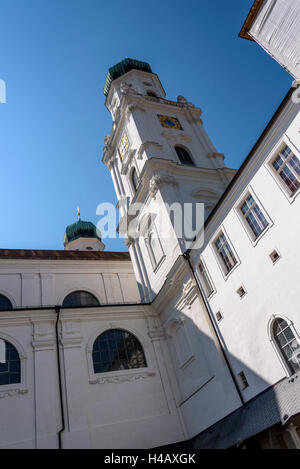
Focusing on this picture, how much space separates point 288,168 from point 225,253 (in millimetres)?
4272

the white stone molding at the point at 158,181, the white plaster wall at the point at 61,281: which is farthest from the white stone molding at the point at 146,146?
the white plaster wall at the point at 61,281

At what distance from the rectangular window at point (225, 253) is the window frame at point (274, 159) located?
3.38 m

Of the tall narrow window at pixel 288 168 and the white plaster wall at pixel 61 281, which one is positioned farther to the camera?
the white plaster wall at pixel 61 281

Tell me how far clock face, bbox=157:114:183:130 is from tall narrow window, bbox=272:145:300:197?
15679 mm

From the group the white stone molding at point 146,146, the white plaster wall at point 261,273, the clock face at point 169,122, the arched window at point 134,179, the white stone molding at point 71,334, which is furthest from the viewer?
the clock face at point 169,122

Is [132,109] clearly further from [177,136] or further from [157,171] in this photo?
[157,171]

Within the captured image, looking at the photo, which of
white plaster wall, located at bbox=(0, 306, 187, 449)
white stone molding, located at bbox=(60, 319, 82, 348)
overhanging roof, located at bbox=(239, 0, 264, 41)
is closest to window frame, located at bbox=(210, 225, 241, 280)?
white plaster wall, located at bbox=(0, 306, 187, 449)

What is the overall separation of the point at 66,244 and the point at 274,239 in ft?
112

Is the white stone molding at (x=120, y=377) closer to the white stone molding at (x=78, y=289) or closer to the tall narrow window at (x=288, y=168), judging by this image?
the white stone molding at (x=78, y=289)

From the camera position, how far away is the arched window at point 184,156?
2508cm

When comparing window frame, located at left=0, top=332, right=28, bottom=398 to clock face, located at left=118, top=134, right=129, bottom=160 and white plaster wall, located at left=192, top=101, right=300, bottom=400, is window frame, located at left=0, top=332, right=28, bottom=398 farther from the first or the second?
clock face, located at left=118, top=134, right=129, bottom=160

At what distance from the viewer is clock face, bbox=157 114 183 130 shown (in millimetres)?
27214

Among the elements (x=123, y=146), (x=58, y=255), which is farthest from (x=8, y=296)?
(x=123, y=146)
